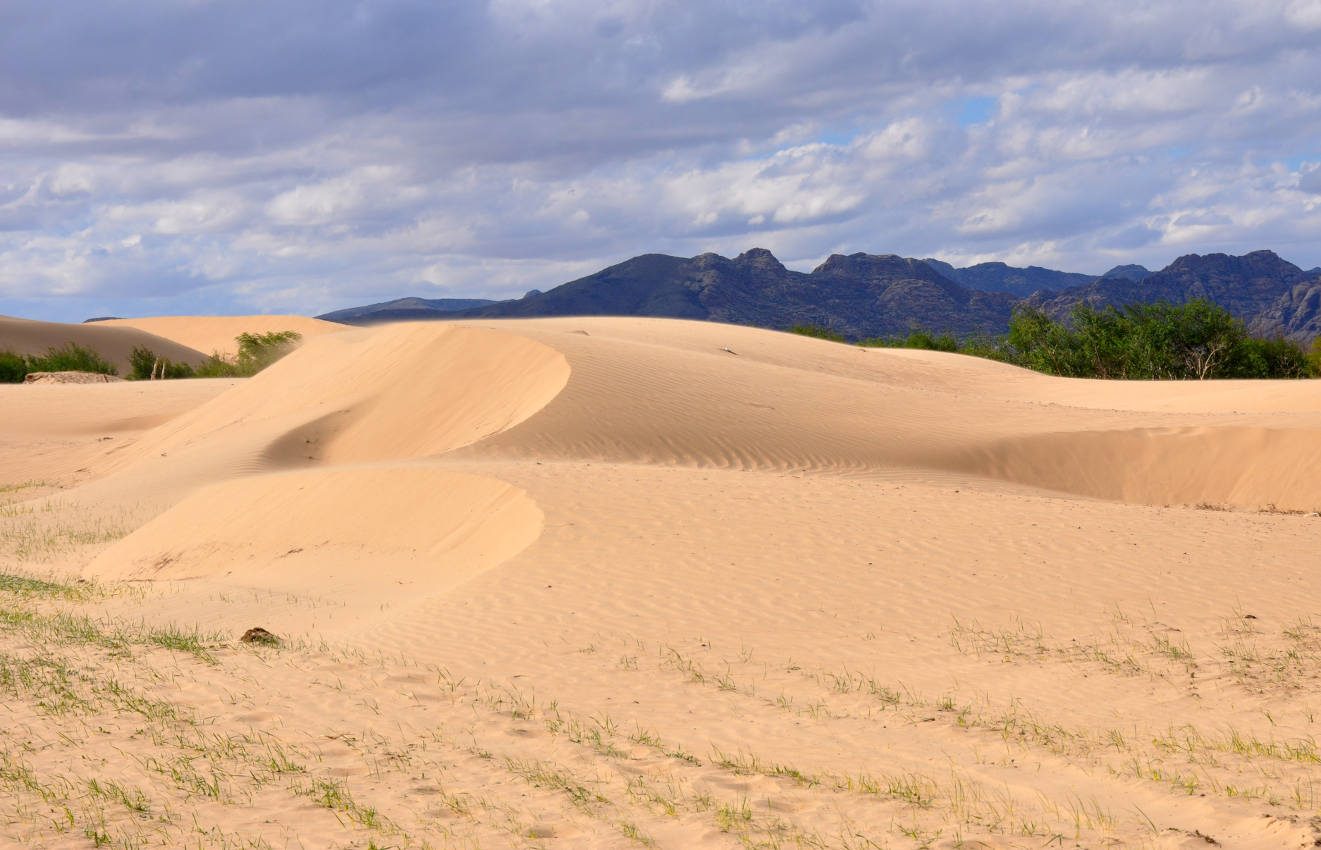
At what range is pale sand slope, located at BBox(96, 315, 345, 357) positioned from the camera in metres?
102

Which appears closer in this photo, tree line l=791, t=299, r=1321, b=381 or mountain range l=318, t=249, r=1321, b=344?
tree line l=791, t=299, r=1321, b=381

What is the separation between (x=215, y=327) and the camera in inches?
4299

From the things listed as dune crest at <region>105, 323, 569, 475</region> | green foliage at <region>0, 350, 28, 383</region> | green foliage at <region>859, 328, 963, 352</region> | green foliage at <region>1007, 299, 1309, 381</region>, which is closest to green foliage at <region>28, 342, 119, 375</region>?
green foliage at <region>0, 350, 28, 383</region>

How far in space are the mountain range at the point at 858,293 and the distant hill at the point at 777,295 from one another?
138 millimetres

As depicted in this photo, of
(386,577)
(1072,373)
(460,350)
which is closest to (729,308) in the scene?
(1072,373)

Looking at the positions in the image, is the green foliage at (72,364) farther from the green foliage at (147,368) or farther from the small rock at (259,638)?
the small rock at (259,638)

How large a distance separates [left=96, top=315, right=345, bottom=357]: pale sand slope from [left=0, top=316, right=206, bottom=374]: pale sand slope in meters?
18.4

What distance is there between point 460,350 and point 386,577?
1147cm

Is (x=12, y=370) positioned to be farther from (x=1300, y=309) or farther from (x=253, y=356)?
(x=1300, y=309)

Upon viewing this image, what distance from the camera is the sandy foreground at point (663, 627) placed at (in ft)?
17.7

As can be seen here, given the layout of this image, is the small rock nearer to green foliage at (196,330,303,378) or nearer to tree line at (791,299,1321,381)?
green foliage at (196,330,303,378)

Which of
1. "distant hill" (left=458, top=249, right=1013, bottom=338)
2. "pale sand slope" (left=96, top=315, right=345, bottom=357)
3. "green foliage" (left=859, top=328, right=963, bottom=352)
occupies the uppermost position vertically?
"distant hill" (left=458, top=249, right=1013, bottom=338)

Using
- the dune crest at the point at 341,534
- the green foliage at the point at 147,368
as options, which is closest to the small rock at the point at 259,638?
the dune crest at the point at 341,534

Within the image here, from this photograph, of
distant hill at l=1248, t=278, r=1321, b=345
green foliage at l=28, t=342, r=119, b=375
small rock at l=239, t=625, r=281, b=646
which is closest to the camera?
small rock at l=239, t=625, r=281, b=646
